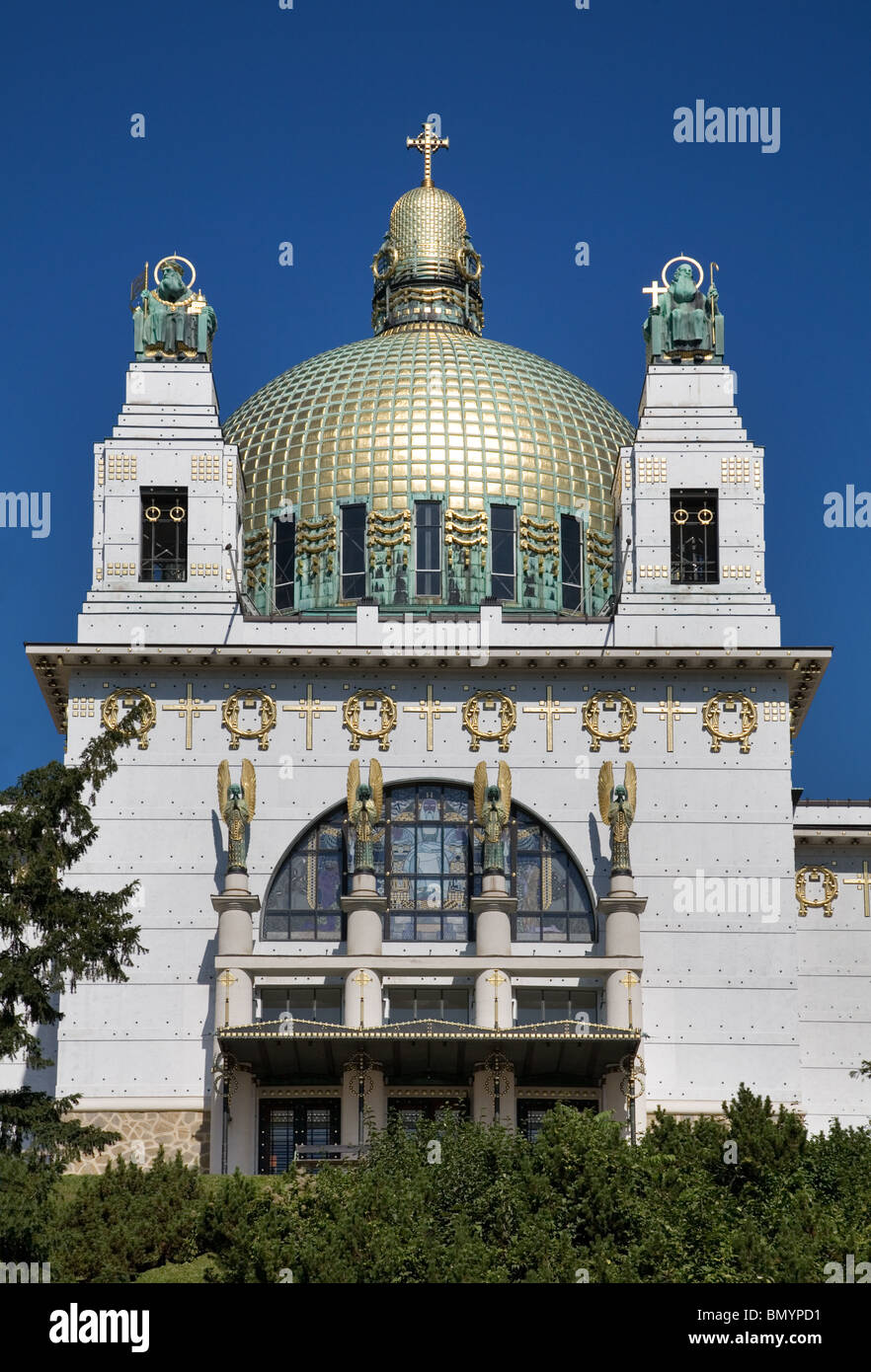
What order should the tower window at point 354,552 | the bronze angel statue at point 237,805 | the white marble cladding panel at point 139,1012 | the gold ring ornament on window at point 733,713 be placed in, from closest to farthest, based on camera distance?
the white marble cladding panel at point 139,1012
the bronze angel statue at point 237,805
the gold ring ornament on window at point 733,713
the tower window at point 354,552

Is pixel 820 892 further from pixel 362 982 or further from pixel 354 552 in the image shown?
pixel 354 552

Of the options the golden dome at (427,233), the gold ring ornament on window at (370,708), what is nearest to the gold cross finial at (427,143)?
the golden dome at (427,233)

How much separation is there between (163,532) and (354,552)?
225 inches

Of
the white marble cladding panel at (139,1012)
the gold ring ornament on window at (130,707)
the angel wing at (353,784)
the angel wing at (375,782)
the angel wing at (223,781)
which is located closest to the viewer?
the white marble cladding panel at (139,1012)

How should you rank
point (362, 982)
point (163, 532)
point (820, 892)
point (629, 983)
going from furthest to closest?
1. point (163, 532)
2. point (820, 892)
3. point (629, 983)
4. point (362, 982)

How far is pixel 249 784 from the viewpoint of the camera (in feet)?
171

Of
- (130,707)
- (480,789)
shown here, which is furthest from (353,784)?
(130,707)

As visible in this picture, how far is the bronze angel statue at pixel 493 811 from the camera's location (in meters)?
51.5

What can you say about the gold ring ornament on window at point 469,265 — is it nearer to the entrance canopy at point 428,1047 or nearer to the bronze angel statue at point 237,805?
the bronze angel statue at point 237,805

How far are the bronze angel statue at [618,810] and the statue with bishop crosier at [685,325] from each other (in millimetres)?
10527

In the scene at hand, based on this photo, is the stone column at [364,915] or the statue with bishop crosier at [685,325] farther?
the statue with bishop crosier at [685,325]

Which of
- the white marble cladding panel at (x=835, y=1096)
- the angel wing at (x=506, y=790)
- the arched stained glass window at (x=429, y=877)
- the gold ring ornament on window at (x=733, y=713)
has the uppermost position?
the gold ring ornament on window at (x=733, y=713)
